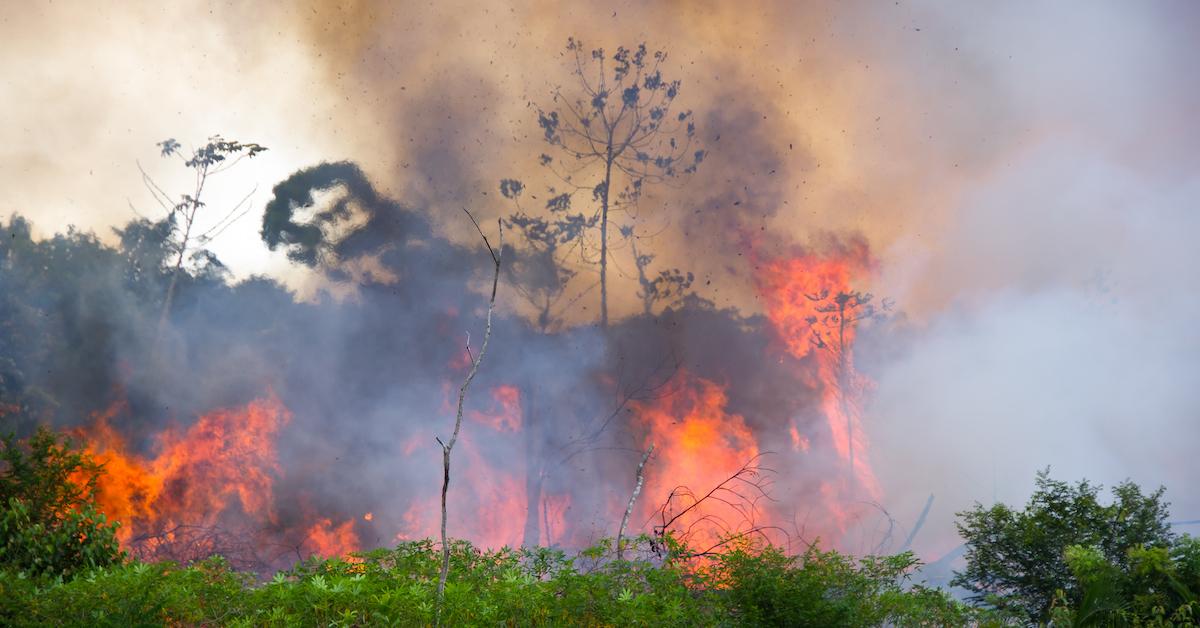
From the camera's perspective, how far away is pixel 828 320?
17.8m

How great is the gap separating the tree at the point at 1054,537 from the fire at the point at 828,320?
6700 mm

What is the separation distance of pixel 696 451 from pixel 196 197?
10725 mm

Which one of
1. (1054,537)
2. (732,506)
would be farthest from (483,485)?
(1054,537)

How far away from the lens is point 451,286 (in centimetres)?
1744

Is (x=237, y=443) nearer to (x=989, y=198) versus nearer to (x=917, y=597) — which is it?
(x=917, y=597)

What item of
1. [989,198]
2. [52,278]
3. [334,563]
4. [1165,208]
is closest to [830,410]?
[989,198]

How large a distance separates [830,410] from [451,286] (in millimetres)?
7972

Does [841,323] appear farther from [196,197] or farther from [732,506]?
[196,197]

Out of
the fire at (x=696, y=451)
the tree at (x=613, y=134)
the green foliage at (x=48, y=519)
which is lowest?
the green foliage at (x=48, y=519)

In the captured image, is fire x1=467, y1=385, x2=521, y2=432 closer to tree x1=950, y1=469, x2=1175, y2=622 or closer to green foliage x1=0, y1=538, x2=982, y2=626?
tree x1=950, y1=469, x2=1175, y2=622

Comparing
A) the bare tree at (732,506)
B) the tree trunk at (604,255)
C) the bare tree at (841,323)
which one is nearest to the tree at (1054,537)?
the bare tree at (732,506)

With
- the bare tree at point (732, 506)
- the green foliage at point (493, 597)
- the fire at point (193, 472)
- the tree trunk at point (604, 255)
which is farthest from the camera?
the tree trunk at point (604, 255)

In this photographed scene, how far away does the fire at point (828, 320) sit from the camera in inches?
698

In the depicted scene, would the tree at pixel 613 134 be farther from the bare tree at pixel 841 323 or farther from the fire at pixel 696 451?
the bare tree at pixel 841 323
